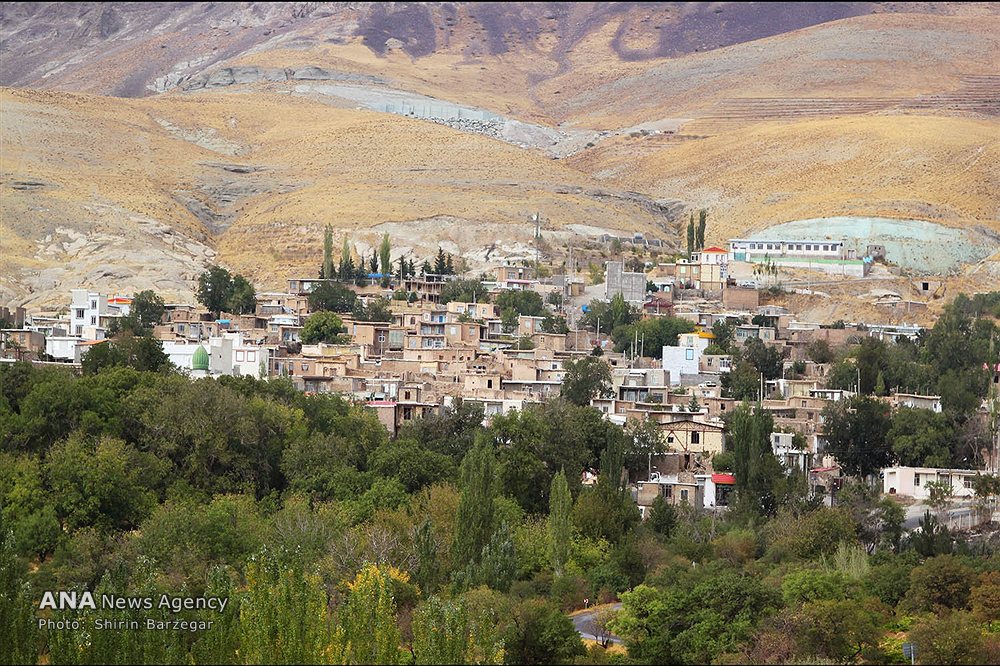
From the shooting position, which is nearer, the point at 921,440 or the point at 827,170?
the point at 921,440

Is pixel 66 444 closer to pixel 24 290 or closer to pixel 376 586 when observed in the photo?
pixel 376 586

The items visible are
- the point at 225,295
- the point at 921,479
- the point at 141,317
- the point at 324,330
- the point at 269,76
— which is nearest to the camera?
the point at 921,479

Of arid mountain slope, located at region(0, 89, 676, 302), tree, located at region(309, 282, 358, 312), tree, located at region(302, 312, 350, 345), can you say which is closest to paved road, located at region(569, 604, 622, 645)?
tree, located at region(302, 312, 350, 345)

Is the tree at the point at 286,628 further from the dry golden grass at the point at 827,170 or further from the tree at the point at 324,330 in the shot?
the dry golden grass at the point at 827,170

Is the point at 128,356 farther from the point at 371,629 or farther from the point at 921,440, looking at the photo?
the point at 371,629

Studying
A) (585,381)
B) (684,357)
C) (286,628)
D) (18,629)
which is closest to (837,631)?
(286,628)

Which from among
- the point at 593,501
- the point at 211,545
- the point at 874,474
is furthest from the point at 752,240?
the point at 211,545

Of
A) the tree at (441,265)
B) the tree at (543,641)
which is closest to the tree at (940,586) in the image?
the tree at (543,641)

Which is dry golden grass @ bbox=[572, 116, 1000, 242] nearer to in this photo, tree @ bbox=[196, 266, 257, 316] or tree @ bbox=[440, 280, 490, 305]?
tree @ bbox=[440, 280, 490, 305]
